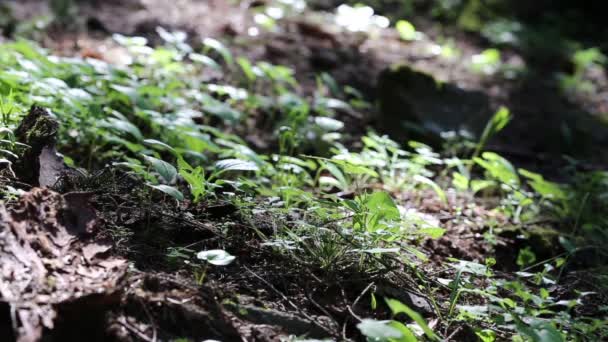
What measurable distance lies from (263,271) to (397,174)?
1.52 meters

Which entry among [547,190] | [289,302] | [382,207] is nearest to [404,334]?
[289,302]

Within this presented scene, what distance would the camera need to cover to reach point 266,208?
2.22 metres

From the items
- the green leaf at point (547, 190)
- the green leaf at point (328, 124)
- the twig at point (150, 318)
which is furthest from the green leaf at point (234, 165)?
the green leaf at point (547, 190)

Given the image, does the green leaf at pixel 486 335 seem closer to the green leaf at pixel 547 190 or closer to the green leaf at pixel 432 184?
the green leaf at pixel 432 184

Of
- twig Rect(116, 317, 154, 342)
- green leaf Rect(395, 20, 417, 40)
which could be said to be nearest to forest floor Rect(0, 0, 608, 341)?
twig Rect(116, 317, 154, 342)

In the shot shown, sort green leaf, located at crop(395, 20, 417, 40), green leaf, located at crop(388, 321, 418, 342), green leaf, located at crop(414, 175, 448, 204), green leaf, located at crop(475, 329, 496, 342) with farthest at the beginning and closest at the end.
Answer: green leaf, located at crop(395, 20, 417, 40) → green leaf, located at crop(414, 175, 448, 204) → green leaf, located at crop(475, 329, 496, 342) → green leaf, located at crop(388, 321, 418, 342)

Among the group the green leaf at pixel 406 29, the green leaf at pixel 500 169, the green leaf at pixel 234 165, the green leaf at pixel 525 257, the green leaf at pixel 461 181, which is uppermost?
the green leaf at pixel 406 29

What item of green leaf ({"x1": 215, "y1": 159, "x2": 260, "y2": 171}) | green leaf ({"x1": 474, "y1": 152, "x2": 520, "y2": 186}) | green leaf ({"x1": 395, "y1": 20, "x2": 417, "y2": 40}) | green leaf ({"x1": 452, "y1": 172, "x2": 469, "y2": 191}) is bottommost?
green leaf ({"x1": 452, "y1": 172, "x2": 469, "y2": 191})

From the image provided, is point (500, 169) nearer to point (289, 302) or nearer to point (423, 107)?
point (423, 107)

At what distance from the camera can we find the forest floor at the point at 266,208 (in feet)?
5.76

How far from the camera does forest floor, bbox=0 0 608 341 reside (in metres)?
1.76

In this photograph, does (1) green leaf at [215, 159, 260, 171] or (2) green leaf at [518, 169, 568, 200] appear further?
(2) green leaf at [518, 169, 568, 200]

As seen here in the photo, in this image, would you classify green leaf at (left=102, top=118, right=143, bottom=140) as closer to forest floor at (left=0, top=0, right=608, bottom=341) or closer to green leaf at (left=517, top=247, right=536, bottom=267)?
forest floor at (left=0, top=0, right=608, bottom=341)

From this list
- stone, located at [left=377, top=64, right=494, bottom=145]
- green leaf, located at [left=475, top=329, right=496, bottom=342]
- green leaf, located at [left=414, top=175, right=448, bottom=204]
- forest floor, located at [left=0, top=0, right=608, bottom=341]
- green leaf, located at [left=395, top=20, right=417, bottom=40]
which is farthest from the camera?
green leaf, located at [left=395, top=20, right=417, bottom=40]
